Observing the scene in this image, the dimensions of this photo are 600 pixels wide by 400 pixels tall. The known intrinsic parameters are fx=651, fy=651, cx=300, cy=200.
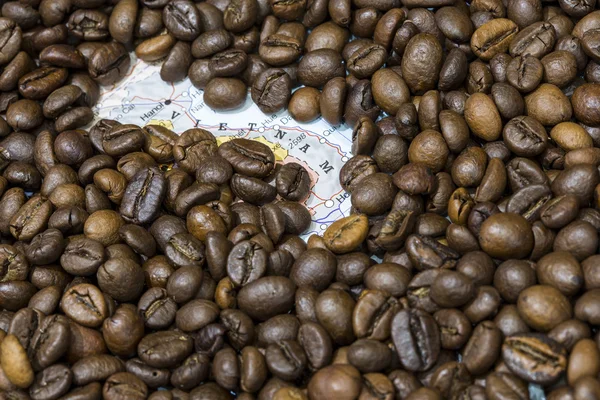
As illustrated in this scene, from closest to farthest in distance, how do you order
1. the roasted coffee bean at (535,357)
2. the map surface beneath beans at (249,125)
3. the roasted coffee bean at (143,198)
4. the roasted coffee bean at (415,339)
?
the roasted coffee bean at (535,357)
the roasted coffee bean at (415,339)
the roasted coffee bean at (143,198)
the map surface beneath beans at (249,125)

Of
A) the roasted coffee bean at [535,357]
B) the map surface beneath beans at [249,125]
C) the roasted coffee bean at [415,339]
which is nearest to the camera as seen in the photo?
the roasted coffee bean at [535,357]

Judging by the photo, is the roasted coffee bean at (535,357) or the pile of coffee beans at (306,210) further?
the pile of coffee beans at (306,210)

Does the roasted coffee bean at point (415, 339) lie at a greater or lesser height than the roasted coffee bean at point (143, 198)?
lesser

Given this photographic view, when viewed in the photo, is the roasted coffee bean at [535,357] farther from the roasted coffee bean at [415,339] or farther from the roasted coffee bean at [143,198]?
the roasted coffee bean at [143,198]

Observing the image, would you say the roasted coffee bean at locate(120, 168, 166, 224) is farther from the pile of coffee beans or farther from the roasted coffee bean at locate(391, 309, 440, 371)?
the roasted coffee bean at locate(391, 309, 440, 371)

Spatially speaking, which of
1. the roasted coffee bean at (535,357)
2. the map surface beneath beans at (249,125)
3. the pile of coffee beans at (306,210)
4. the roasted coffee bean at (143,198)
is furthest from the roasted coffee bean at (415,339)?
the roasted coffee bean at (143,198)

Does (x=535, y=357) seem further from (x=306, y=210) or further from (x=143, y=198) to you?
(x=143, y=198)

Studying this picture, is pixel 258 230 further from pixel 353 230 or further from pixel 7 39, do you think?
pixel 7 39
